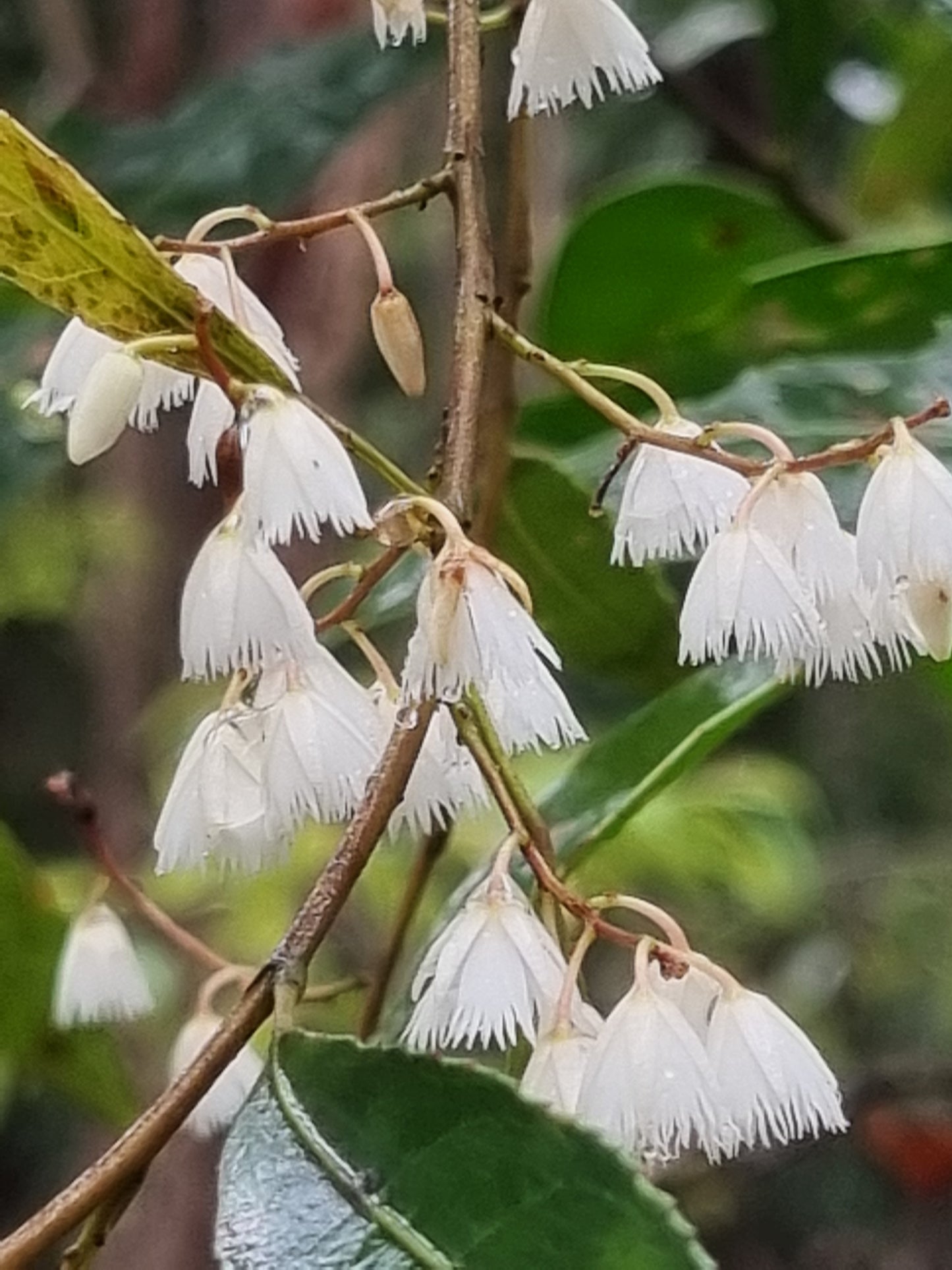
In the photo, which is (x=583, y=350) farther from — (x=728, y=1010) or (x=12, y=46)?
(x=12, y=46)

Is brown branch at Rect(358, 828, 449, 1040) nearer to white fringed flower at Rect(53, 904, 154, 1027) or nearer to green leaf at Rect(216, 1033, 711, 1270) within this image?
white fringed flower at Rect(53, 904, 154, 1027)

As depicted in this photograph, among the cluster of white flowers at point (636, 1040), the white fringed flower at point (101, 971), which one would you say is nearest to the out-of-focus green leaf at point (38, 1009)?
the white fringed flower at point (101, 971)

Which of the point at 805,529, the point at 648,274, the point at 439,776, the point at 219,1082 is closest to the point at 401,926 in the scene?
the point at 219,1082

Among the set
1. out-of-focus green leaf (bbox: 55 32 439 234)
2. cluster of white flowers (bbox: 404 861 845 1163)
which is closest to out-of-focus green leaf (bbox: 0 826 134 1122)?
out-of-focus green leaf (bbox: 55 32 439 234)

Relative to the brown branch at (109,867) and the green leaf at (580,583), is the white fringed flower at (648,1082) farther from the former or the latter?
the green leaf at (580,583)

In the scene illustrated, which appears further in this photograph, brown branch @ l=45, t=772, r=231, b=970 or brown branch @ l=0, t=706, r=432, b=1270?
brown branch @ l=45, t=772, r=231, b=970

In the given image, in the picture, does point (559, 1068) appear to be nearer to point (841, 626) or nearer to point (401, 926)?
point (841, 626)
